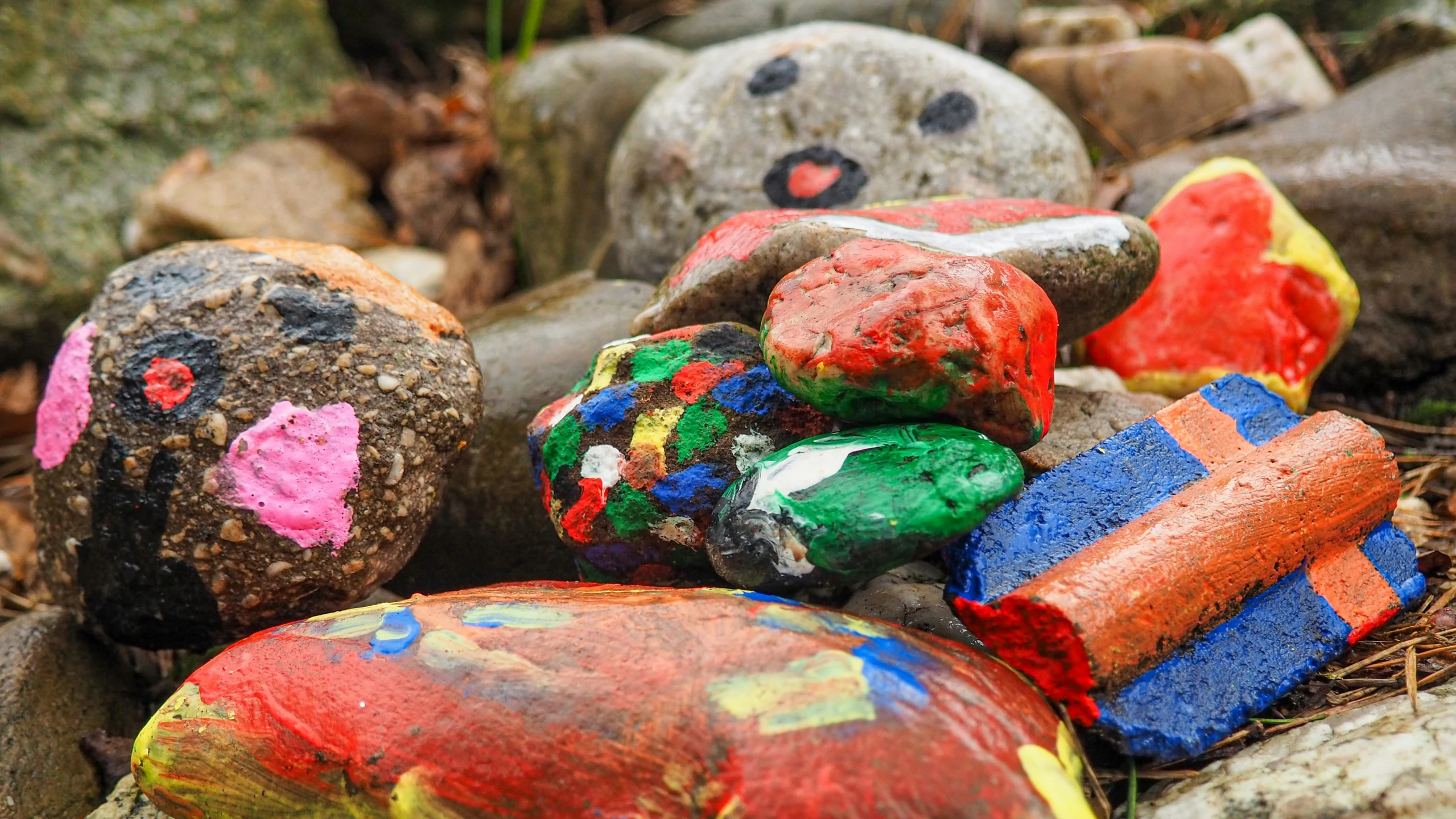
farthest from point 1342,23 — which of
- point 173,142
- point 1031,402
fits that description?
point 173,142

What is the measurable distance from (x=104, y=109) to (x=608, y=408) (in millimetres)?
3501

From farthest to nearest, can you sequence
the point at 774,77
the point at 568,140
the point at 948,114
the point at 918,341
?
the point at 568,140 < the point at 774,77 < the point at 948,114 < the point at 918,341

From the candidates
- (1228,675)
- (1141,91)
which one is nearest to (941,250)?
(1228,675)

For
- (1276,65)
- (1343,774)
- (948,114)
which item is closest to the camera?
(1343,774)

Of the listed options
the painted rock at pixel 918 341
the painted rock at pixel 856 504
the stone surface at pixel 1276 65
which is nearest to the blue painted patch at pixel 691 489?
the painted rock at pixel 856 504

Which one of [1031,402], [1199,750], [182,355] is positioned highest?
[182,355]

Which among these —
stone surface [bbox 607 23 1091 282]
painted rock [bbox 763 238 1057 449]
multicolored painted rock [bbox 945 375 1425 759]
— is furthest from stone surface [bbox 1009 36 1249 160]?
painted rock [bbox 763 238 1057 449]

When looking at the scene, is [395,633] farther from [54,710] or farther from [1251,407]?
[1251,407]

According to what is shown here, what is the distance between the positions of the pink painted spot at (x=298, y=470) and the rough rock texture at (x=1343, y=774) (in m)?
1.48

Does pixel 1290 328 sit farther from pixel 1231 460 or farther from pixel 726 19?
pixel 726 19

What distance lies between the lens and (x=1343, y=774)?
1.40 metres

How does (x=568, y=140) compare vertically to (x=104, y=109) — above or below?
below

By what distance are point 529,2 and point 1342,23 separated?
3852mm

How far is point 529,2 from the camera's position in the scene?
15.9ft
